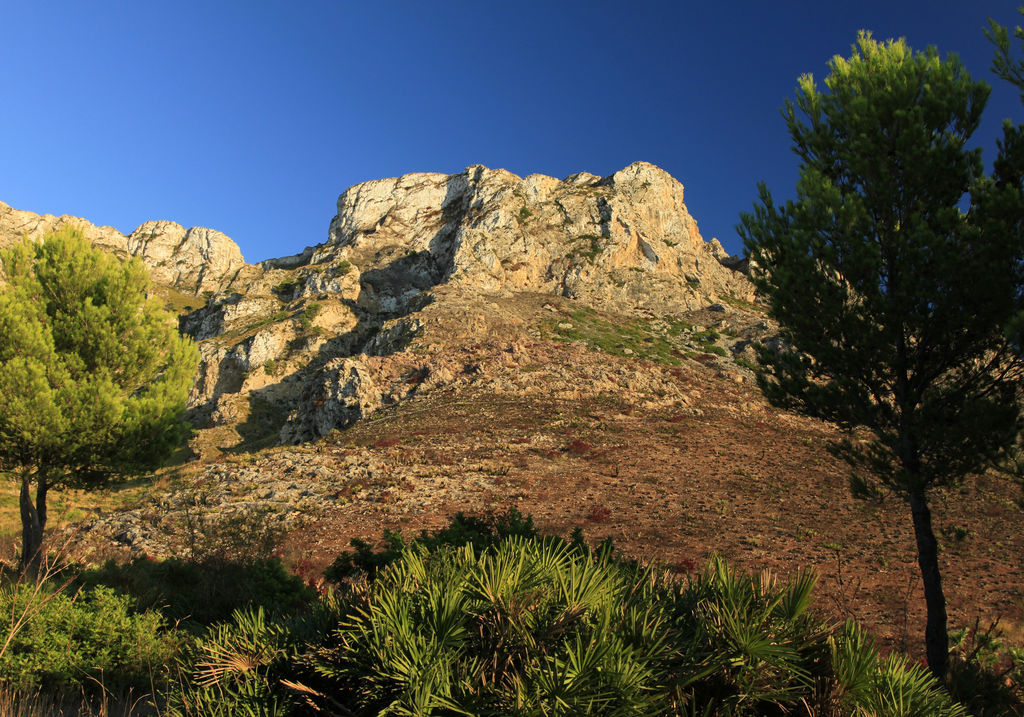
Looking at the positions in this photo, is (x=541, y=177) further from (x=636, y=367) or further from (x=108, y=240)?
(x=108, y=240)

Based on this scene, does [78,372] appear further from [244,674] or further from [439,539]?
[244,674]

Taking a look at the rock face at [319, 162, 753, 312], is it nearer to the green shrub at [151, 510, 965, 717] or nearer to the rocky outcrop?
the rocky outcrop

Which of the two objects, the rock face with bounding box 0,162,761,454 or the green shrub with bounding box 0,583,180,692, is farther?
the rock face with bounding box 0,162,761,454

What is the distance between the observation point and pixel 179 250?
109562 mm

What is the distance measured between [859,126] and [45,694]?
543 inches

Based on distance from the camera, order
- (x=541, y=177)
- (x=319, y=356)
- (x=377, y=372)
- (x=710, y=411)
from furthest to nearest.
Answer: (x=541, y=177) < (x=319, y=356) < (x=377, y=372) < (x=710, y=411)

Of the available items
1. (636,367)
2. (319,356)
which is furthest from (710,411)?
(319,356)

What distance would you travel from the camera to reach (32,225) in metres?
96.3

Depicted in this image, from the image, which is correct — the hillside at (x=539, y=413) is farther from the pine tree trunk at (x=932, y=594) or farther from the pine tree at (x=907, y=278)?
the pine tree at (x=907, y=278)

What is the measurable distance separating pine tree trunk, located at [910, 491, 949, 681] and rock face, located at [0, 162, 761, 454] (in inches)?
972

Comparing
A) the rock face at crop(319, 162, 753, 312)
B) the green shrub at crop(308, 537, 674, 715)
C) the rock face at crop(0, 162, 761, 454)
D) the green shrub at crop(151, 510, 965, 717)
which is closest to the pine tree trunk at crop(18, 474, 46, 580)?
the green shrub at crop(151, 510, 965, 717)

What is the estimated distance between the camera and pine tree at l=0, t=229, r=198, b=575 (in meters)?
11.5

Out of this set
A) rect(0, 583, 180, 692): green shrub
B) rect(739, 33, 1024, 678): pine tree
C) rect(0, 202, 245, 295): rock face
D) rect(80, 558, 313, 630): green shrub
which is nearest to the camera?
rect(0, 583, 180, 692): green shrub

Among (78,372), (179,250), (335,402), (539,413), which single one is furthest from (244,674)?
(179,250)
